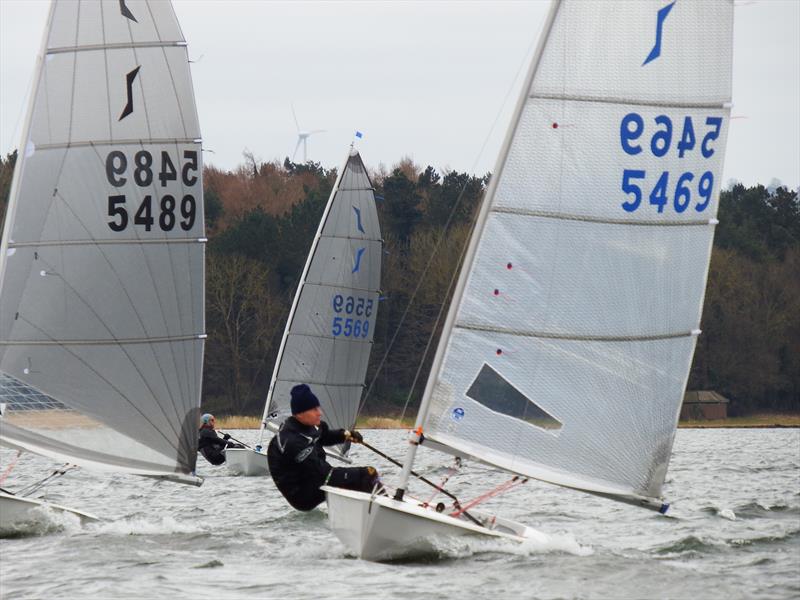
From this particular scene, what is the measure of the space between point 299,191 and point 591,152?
6002cm

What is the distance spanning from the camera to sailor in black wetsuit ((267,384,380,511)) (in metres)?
11.5

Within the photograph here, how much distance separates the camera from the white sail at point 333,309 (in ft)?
77.1

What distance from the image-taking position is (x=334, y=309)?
77.9 feet

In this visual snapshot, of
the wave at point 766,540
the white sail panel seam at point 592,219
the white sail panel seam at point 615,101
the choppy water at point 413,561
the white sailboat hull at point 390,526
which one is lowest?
the choppy water at point 413,561

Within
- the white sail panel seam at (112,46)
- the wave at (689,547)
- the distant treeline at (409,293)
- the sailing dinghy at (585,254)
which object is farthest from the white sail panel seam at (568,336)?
the distant treeline at (409,293)

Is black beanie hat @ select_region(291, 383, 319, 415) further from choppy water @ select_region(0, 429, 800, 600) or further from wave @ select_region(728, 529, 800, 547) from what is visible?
wave @ select_region(728, 529, 800, 547)

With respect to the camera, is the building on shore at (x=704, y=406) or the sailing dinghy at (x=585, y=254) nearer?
the sailing dinghy at (x=585, y=254)

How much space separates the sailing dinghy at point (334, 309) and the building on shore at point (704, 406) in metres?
33.6

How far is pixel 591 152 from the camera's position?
11.3 metres

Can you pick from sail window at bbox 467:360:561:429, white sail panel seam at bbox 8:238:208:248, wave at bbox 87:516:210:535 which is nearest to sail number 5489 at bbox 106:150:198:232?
white sail panel seam at bbox 8:238:208:248

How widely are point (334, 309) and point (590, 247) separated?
12623 millimetres

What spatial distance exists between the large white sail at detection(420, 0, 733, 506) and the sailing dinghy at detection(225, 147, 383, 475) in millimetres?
12204

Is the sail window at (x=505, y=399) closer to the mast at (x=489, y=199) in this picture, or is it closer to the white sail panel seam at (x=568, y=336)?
the white sail panel seam at (x=568, y=336)

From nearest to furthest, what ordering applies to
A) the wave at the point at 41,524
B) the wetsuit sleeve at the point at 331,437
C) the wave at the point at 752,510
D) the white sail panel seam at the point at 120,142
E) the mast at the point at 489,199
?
the mast at the point at 489,199, the wetsuit sleeve at the point at 331,437, the wave at the point at 41,524, the white sail panel seam at the point at 120,142, the wave at the point at 752,510
